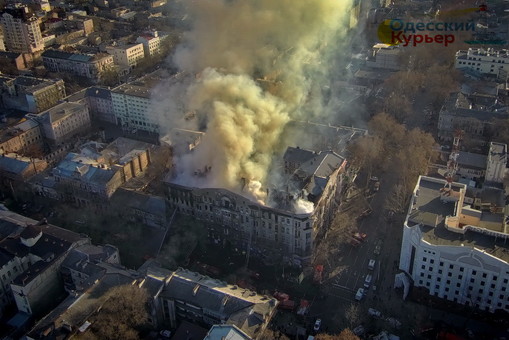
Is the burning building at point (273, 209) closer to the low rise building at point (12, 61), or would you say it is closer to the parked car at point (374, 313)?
the parked car at point (374, 313)

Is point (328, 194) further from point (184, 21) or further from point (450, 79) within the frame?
point (184, 21)

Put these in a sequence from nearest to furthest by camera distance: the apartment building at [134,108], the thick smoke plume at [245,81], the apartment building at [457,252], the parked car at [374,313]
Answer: the apartment building at [457,252] → the parked car at [374,313] → the thick smoke plume at [245,81] → the apartment building at [134,108]

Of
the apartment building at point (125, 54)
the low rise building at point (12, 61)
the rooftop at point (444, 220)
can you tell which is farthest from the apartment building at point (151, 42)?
the rooftop at point (444, 220)

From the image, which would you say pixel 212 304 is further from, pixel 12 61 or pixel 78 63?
pixel 12 61

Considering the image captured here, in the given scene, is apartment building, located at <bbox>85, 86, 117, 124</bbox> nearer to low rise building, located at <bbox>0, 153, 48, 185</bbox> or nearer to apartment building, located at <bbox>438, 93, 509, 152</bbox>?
low rise building, located at <bbox>0, 153, 48, 185</bbox>

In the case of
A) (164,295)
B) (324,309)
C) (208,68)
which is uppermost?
(208,68)

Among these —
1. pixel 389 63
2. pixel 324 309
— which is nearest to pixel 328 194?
pixel 324 309
